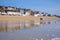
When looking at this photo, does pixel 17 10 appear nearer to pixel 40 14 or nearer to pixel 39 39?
pixel 40 14

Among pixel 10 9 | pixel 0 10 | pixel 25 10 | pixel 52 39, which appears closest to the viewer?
pixel 52 39

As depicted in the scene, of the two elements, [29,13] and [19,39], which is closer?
[19,39]

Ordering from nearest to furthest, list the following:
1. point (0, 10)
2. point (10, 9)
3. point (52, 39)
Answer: point (52, 39)
point (0, 10)
point (10, 9)

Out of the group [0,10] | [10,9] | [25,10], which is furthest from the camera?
[25,10]

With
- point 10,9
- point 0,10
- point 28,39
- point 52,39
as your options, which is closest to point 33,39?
point 28,39

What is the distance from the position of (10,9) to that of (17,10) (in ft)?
4.50

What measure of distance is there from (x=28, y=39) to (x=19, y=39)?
0.24m

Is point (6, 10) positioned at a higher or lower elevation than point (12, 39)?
lower

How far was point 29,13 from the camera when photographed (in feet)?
127

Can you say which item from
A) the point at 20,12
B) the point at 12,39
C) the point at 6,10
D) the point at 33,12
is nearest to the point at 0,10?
the point at 6,10

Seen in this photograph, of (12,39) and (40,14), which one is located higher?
(12,39)

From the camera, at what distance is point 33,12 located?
38.6 meters

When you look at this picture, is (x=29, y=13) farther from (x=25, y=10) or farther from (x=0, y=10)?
(x=0, y=10)

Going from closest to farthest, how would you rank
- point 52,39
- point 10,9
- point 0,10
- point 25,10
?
1. point 52,39
2. point 0,10
3. point 10,9
4. point 25,10
